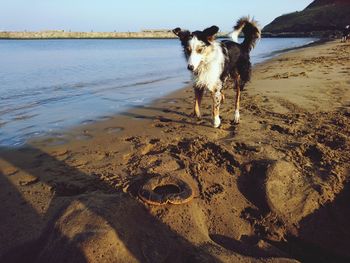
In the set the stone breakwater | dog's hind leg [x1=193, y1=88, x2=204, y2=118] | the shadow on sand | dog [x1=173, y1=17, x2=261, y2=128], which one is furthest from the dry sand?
the stone breakwater

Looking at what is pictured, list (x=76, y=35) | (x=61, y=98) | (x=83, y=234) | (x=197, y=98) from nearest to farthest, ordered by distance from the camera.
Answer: (x=83, y=234) → (x=197, y=98) → (x=61, y=98) → (x=76, y=35)

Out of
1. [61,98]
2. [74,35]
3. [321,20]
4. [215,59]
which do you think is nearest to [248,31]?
[215,59]

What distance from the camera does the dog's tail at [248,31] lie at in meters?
7.64

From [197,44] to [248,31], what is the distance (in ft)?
6.64

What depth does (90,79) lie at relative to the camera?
14352 millimetres

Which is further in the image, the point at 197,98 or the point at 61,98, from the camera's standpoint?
the point at 61,98

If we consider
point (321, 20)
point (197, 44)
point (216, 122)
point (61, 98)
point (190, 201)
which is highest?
point (197, 44)

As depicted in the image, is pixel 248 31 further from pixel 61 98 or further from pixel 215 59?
pixel 61 98

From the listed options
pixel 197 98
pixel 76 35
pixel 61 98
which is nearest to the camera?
pixel 197 98

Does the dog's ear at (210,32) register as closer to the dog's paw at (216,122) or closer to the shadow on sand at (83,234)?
the dog's paw at (216,122)

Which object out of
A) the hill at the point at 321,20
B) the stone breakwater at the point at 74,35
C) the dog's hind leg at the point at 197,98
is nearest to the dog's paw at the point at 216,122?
the dog's hind leg at the point at 197,98

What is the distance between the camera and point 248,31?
25.3ft

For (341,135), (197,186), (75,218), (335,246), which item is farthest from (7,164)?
(341,135)

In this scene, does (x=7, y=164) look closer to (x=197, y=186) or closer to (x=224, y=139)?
(x=197, y=186)
